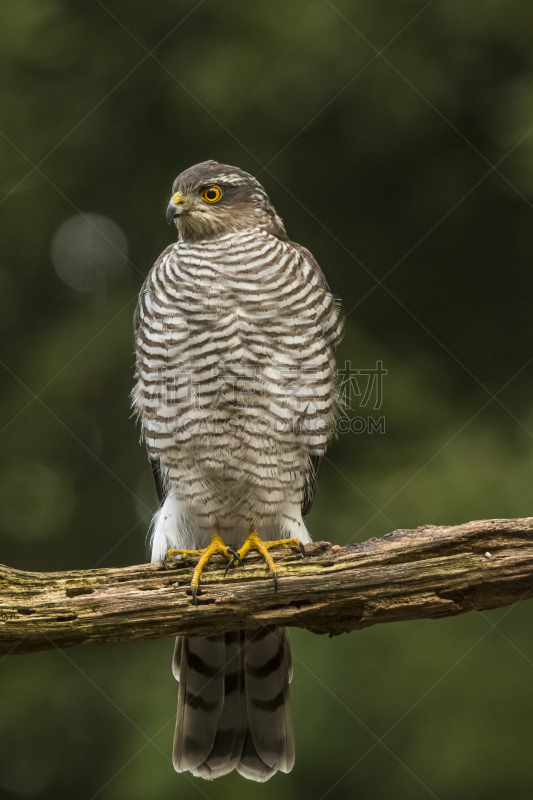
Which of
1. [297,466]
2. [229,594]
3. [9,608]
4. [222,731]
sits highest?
[297,466]

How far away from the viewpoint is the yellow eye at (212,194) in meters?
4.23

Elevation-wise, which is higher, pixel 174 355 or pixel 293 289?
pixel 293 289

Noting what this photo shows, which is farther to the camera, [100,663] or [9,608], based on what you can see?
[100,663]

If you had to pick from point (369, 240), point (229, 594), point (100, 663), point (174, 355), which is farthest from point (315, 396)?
point (100, 663)

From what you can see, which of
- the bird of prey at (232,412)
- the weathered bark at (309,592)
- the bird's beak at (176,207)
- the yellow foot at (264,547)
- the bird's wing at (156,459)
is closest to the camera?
the weathered bark at (309,592)

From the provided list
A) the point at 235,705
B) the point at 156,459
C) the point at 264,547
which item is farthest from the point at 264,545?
the point at 235,705

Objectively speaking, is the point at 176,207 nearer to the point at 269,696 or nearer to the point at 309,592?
the point at 309,592

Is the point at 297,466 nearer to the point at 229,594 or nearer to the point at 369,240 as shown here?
the point at 229,594

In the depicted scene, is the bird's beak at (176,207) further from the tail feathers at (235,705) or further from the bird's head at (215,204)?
the tail feathers at (235,705)

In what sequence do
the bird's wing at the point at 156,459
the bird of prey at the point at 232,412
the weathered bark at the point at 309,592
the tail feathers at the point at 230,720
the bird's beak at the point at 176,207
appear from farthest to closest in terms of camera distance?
the bird's wing at the point at 156,459, the bird's beak at the point at 176,207, the tail feathers at the point at 230,720, the bird of prey at the point at 232,412, the weathered bark at the point at 309,592

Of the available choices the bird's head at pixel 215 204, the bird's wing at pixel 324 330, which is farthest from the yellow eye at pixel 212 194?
the bird's wing at pixel 324 330

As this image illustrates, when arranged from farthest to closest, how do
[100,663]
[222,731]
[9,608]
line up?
[100,663], [222,731], [9,608]

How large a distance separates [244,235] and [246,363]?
0.76 m

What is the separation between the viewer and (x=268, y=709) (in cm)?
405
